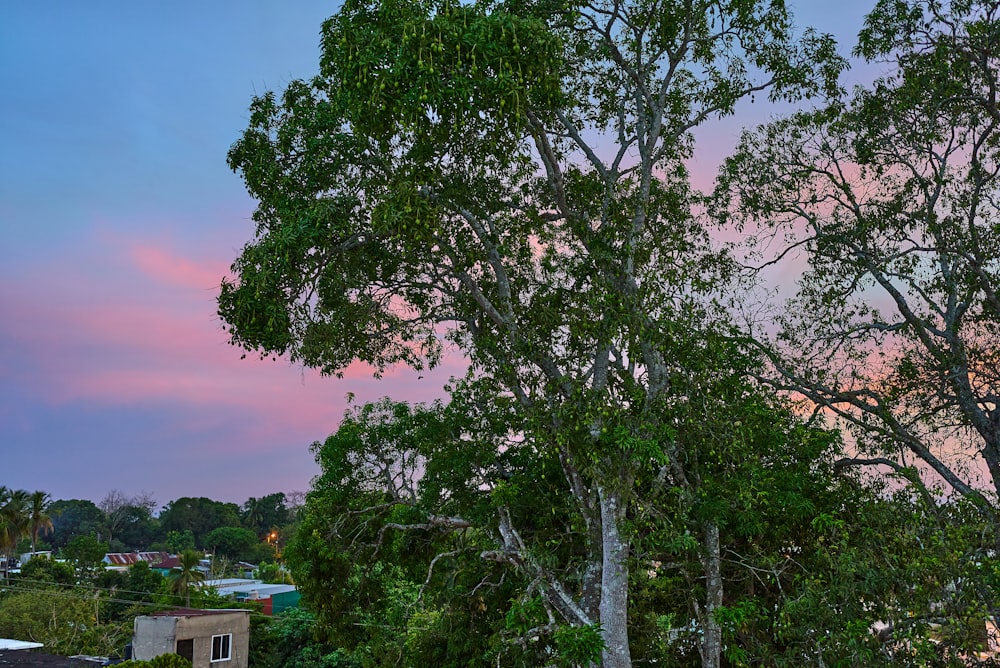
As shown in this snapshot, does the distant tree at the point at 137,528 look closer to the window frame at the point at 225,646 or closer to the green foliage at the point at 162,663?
the window frame at the point at 225,646

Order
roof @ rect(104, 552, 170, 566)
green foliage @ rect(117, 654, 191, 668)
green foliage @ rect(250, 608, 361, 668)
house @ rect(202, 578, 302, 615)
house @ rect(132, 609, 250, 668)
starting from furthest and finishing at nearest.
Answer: roof @ rect(104, 552, 170, 566) → house @ rect(202, 578, 302, 615) → green foliage @ rect(250, 608, 361, 668) → house @ rect(132, 609, 250, 668) → green foliage @ rect(117, 654, 191, 668)

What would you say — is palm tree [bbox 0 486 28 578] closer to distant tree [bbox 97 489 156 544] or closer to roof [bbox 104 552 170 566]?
roof [bbox 104 552 170 566]

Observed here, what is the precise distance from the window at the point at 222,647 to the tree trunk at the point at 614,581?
55.4ft

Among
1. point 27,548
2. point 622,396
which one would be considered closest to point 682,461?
point 622,396

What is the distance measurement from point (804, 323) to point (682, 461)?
147 inches

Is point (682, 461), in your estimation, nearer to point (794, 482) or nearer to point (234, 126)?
point (794, 482)

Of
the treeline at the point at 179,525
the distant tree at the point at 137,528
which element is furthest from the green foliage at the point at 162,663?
the distant tree at the point at 137,528

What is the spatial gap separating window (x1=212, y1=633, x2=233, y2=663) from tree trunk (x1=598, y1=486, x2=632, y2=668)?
55.4 ft

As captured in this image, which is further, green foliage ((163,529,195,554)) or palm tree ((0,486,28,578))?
green foliage ((163,529,195,554))

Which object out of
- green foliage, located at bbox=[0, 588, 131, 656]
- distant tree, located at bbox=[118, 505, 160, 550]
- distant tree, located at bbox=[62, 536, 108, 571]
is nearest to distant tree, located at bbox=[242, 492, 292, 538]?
distant tree, located at bbox=[118, 505, 160, 550]

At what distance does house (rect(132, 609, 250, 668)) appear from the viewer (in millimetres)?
20875

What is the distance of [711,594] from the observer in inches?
391

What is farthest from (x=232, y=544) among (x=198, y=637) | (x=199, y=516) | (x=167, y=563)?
(x=198, y=637)

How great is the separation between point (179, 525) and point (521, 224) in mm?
74562
